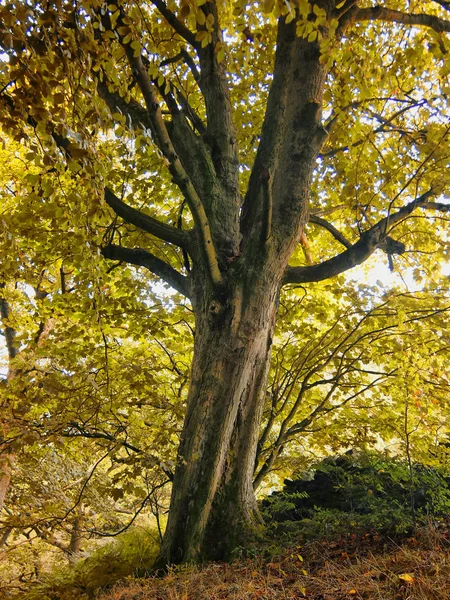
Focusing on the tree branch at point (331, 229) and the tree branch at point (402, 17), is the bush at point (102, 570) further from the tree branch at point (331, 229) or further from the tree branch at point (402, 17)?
the tree branch at point (402, 17)

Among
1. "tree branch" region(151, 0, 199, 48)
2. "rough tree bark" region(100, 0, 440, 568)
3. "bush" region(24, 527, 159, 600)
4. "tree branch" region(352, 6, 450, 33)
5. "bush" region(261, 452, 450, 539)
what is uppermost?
"tree branch" region(352, 6, 450, 33)

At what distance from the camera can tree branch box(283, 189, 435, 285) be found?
403 cm

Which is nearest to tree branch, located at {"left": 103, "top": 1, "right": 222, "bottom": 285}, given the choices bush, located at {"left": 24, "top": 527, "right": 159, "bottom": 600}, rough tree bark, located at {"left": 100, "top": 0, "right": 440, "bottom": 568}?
rough tree bark, located at {"left": 100, "top": 0, "right": 440, "bottom": 568}

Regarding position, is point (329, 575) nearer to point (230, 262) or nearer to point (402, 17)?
point (230, 262)

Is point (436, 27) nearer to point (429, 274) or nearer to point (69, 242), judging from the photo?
point (429, 274)

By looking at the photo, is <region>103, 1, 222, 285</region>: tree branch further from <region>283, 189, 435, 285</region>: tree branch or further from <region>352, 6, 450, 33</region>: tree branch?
<region>352, 6, 450, 33</region>: tree branch

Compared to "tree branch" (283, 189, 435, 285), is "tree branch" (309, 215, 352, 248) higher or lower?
higher

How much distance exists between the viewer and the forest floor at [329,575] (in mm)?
1841

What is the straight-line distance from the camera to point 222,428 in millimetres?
3402

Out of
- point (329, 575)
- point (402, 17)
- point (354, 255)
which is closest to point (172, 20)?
point (402, 17)

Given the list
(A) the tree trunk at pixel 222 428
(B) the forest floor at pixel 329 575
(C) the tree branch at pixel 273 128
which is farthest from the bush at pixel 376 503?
(C) the tree branch at pixel 273 128

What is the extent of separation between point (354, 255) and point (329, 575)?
2889mm

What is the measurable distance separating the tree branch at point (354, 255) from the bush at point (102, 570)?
10.7ft

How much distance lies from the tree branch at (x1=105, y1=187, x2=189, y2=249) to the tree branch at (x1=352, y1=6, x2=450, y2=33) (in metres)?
3.19
